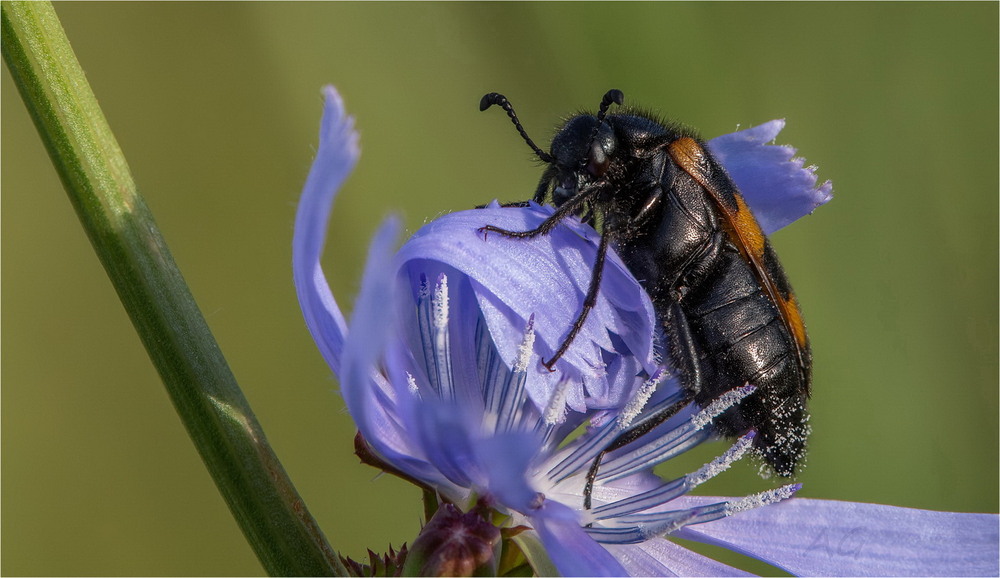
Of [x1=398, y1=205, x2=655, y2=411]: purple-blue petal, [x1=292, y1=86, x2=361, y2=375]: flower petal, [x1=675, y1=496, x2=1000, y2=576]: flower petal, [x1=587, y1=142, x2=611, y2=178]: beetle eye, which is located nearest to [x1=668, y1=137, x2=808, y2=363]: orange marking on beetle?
[x1=587, y1=142, x2=611, y2=178]: beetle eye

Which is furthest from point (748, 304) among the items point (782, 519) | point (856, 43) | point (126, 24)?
point (126, 24)

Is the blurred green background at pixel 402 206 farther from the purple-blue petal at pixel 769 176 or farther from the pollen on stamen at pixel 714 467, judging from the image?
the pollen on stamen at pixel 714 467

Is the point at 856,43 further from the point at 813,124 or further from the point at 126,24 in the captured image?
the point at 126,24

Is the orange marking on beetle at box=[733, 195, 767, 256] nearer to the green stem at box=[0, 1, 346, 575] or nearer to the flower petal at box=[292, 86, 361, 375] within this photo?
the flower petal at box=[292, 86, 361, 375]

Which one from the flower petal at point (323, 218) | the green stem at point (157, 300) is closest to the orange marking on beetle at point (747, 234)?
the flower petal at point (323, 218)

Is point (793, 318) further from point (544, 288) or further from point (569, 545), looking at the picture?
point (569, 545)

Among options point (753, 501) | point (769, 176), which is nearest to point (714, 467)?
point (753, 501)

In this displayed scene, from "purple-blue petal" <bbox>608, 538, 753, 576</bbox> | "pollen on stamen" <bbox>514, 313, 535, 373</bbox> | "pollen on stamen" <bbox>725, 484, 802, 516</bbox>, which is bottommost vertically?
"purple-blue petal" <bbox>608, 538, 753, 576</bbox>
